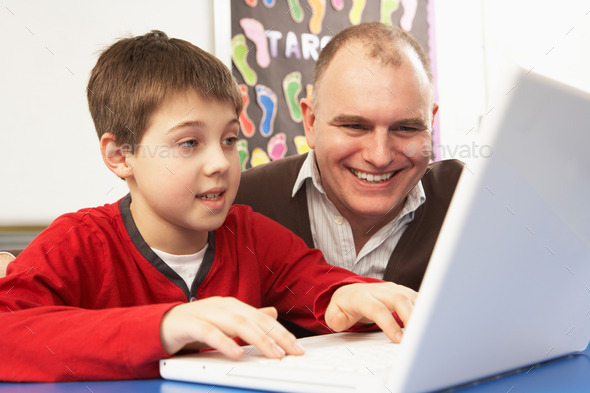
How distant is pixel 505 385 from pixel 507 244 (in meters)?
0.16

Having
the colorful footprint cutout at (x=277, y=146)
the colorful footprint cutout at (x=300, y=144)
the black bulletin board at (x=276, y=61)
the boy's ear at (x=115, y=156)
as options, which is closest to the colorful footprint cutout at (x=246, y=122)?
the black bulletin board at (x=276, y=61)

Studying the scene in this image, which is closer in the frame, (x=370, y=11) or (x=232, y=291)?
(x=232, y=291)

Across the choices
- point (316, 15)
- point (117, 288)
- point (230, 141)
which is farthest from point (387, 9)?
point (117, 288)

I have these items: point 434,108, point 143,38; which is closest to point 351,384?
A: point 143,38

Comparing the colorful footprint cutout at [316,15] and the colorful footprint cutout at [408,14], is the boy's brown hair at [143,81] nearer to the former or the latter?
the colorful footprint cutout at [316,15]

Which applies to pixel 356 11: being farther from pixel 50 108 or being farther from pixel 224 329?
pixel 224 329

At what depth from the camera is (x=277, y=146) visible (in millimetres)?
2701

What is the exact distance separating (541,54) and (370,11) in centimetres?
111

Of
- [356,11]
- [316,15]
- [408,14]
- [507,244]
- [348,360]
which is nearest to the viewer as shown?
[507,244]

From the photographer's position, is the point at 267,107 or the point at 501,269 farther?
the point at 267,107

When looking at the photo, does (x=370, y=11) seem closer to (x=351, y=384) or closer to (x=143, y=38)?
(x=143, y=38)

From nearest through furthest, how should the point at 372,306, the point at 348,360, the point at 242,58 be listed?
the point at 348,360 → the point at 372,306 → the point at 242,58

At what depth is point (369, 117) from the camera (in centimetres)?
140

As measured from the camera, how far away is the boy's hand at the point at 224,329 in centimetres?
59
